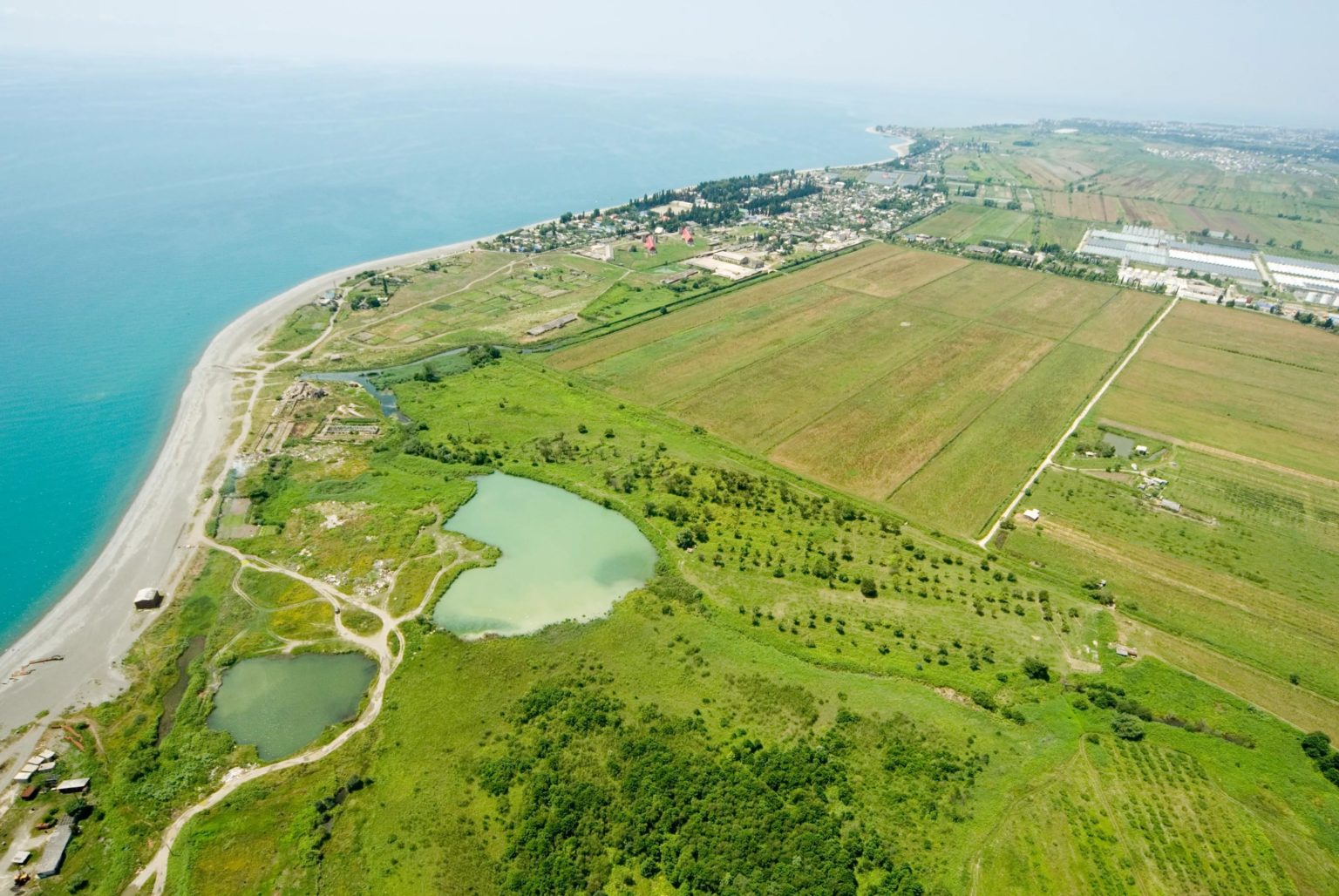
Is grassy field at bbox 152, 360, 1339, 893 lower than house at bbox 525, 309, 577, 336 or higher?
lower

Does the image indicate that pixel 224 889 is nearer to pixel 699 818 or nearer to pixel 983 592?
pixel 699 818

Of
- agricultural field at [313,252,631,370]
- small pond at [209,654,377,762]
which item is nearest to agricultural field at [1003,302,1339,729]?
small pond at [209,654,377,762]

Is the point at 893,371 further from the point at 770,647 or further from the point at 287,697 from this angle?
the point at 287,697

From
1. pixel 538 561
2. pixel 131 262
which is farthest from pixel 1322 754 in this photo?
pixel 131 262

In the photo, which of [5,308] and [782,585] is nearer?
[782,585]

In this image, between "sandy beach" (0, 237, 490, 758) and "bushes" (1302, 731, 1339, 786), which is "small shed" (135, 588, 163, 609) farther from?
"bushes" (1302, 731, 1339, 786)

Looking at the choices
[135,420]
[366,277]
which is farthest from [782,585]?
[366,277]
